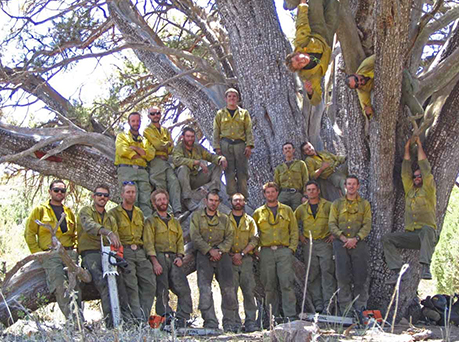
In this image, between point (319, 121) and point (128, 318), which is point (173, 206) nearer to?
point (128, 318)

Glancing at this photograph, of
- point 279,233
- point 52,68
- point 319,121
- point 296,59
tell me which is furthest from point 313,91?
point 52,68

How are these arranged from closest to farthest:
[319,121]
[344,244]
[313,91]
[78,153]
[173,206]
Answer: [313,91]
[344,244]
[173,206]
[78,153]
[319,121]

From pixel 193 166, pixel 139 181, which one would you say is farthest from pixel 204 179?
pixel 139 181

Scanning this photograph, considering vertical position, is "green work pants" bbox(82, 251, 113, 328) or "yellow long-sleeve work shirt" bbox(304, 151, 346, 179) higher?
"yellow long-sleeve work shirt" bbox(304, 151, 346, 179)

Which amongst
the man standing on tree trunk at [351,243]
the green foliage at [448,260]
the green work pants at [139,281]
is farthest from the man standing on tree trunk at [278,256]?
the green foliage at [448,260]

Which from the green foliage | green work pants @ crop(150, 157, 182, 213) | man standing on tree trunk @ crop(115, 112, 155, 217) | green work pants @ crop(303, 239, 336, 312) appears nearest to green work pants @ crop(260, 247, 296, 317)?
green work pants @ crop(303, 239, 336, 312)

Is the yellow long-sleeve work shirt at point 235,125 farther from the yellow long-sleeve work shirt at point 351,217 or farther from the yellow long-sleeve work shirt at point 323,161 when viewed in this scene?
the yellow long-sleeve work shirt at point 351,217

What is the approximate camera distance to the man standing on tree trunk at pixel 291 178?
9.67 meters

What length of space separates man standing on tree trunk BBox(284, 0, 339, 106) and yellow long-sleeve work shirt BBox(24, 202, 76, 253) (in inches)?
122

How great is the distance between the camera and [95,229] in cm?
767

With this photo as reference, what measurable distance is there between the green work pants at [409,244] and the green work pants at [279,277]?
1.24 metres

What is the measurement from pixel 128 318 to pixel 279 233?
222cm

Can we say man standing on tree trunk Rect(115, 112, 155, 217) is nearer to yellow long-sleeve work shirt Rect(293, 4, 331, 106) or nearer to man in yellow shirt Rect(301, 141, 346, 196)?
man in yellow shirt Rect(301, 141, 346, 196)

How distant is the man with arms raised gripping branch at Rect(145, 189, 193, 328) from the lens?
27.3 ft
